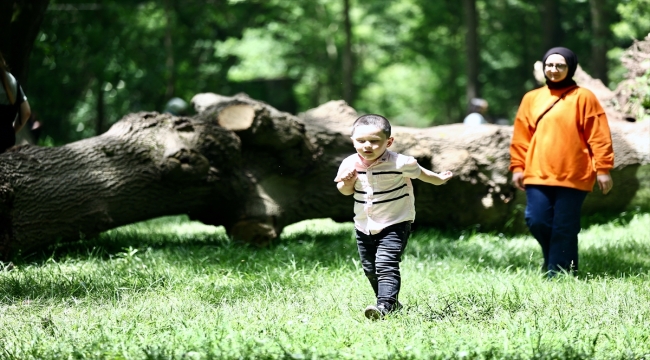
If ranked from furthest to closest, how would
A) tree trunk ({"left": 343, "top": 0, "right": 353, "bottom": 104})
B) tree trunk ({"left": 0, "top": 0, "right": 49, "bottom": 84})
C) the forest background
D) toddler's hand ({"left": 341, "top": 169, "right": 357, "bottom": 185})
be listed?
tree trunk ({"left": 343, "top": 0, "right": 353, "bottom": 104})
the forest background
tree trunk ({"left": 0, "top": 0, "right": 49, "bottom": 84})
toddler's hand ({"left": 341, "top": 169, "right": 357, "bottom": 185})

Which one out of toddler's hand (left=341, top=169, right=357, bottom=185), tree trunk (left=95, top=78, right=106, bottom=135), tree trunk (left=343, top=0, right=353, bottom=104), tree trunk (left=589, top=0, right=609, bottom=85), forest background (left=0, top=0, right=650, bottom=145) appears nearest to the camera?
toddler's hand (left=341, top=169, right=357, bottom=185)

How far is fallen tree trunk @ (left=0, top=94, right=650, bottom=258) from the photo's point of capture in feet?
23.6

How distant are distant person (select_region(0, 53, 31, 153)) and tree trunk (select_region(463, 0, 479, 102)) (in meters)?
15.9

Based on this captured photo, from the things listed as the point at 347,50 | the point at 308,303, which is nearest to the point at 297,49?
the point at 347,50

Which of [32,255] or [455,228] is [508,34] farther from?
[32,255]

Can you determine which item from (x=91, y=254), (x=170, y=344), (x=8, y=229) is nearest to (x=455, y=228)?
(x=91, y=254)

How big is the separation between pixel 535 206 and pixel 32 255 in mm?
4723

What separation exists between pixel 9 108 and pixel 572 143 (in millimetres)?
5133

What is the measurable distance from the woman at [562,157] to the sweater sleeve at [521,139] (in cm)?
8

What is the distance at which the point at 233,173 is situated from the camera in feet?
26.6

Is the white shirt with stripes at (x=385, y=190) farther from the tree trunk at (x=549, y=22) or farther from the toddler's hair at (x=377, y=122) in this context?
the tree trunk at (x=549, y=22)

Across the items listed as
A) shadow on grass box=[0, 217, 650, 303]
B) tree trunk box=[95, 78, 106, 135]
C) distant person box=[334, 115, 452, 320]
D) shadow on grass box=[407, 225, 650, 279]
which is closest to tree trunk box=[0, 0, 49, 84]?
A: shadow on grass box=[0, 217, 650, 303]

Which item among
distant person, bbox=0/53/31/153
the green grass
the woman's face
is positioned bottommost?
the green grass

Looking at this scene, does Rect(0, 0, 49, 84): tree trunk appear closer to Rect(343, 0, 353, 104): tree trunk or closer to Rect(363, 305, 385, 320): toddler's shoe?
Rect(363, 305, 385, 320): toddler's shoe
